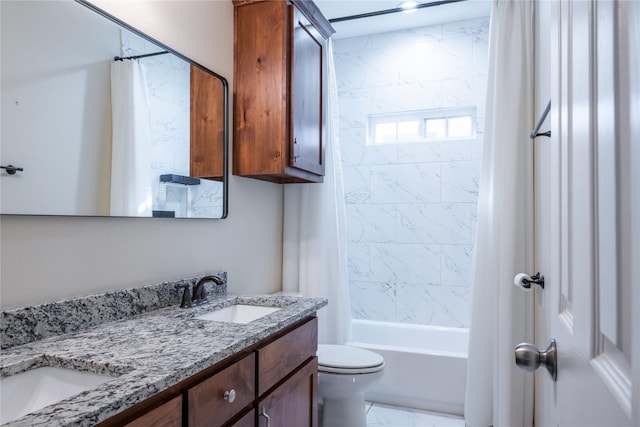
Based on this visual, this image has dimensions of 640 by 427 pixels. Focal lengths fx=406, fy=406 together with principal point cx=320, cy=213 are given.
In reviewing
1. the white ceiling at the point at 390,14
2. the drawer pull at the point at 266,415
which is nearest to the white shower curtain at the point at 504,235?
the white ceiling at the point at 390,14

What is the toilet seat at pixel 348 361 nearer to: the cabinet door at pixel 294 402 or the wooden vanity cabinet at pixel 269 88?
the cabinet door at pixel 294 402

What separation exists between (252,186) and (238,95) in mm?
517

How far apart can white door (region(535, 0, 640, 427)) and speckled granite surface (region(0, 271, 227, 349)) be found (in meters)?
1.28

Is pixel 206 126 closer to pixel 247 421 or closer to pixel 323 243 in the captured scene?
pixel 323 243

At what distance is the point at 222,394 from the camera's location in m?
1.10

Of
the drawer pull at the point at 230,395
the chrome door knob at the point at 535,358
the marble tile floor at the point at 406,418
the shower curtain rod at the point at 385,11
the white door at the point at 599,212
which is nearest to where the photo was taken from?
the white door at the point at 599,212

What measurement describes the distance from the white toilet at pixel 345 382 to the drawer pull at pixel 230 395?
0.98 m

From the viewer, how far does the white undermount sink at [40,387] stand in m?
0.91

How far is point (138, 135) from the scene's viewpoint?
1.51 metres

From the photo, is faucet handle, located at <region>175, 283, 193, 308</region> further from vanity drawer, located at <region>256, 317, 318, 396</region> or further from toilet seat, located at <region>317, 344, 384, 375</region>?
toilet seat, located at <region>317, 344, 384, 375</region>

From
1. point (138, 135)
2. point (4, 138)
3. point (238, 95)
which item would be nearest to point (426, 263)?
point (238, 95)

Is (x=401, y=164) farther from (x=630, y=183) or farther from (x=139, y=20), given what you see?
(x=630, y=183)

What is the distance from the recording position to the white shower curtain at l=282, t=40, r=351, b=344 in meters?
2.63

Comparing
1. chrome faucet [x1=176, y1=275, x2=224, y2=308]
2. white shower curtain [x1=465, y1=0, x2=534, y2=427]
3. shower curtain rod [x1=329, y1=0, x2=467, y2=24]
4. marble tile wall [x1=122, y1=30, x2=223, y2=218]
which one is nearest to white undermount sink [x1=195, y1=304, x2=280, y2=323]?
chrome faucet [x1=176, y1=275, x2=224, y2=308]
